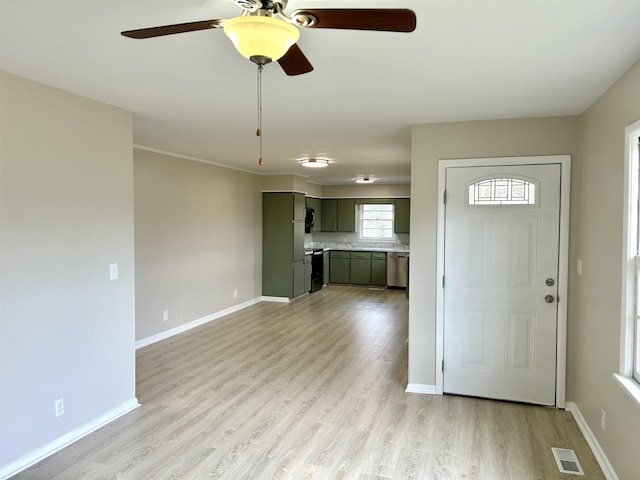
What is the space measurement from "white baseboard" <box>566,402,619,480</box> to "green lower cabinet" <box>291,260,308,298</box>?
5155mm

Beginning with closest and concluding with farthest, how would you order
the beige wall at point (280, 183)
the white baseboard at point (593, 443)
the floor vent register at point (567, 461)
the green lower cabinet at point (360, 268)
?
the white baseboard at point (593, 443), the floor vent register at point (567, 461), the beige wall at point (280, 183), the green lower cabinet at point (360, 268)

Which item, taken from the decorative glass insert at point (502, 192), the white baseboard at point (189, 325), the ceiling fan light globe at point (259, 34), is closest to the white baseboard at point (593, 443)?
the decorative glass insert at point (502, 192)

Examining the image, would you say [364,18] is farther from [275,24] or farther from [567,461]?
[567,461]

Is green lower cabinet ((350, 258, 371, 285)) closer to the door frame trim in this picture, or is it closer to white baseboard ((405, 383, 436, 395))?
white baseboard ((405, 383, 436, 395))

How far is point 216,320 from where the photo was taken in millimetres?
6422

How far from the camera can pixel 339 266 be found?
32.9 feet

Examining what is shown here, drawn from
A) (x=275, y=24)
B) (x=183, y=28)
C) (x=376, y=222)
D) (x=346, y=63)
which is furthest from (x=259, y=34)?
(x=376, y=222)

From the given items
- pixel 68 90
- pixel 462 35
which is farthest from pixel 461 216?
pixel 68 90

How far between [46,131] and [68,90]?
0.33 m

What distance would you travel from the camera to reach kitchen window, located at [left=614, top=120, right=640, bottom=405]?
2262 millimetres

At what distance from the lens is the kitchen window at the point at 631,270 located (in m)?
2.26

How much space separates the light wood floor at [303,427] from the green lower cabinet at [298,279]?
2.86m

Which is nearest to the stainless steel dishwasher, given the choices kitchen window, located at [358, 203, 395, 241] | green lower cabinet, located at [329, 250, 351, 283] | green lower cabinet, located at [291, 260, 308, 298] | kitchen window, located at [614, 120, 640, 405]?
kitchen window, located at [358, 203, 395, 241]

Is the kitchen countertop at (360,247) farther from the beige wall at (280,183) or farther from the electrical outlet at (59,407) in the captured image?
the electrical outlet at (59,407)
